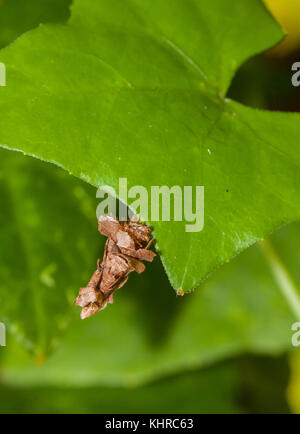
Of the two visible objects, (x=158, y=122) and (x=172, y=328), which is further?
(x=172, y=328)

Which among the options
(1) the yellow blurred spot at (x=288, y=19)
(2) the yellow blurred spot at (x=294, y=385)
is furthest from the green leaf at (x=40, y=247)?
(2) the yellow blurred spot at (x=294, y=385)

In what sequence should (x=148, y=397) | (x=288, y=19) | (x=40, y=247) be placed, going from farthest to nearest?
1. (x=148, y=397)
2. (x=288, y=19)
3. (x=40, y=247)

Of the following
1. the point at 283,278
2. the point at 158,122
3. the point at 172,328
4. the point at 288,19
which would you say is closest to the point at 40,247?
the point at 158,122

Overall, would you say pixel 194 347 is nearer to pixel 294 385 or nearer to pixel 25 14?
pixel 294 385
